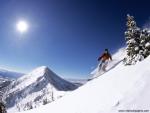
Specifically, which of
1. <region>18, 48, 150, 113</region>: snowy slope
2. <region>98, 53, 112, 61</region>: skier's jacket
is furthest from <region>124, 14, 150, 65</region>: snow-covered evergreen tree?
<region>18, 48, 150, 113</region>: snowy slope

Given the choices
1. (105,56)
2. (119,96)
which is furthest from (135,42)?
(119,96)

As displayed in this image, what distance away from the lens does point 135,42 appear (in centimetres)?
2411

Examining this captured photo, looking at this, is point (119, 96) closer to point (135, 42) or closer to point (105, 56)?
point (135, 42)

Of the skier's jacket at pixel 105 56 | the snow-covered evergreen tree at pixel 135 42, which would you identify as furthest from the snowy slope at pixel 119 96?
the skier's jacket at pixel 105 56

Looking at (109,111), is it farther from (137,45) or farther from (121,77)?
(137,45)

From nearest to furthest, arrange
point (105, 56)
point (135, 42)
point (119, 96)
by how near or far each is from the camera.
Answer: point (119, 96) < point (135, 42) < point (105, 56)

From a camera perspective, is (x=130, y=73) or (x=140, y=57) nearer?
(x=130, y=73)

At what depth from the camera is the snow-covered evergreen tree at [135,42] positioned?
21.0m

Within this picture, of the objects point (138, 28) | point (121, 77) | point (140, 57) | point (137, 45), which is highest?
point (138, 28)

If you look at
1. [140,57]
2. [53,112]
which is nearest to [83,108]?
[53,112]

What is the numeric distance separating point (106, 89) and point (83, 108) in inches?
93.7

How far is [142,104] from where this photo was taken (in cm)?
1195

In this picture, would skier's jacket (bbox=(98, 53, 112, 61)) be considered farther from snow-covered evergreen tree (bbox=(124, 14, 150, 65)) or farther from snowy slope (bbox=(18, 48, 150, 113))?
snowy slope (bbox=(18, 48, 150, 113))

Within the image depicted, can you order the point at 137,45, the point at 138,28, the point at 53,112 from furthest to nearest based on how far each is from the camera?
the point at 138,28, the point at 137,45, the point at 53,112
